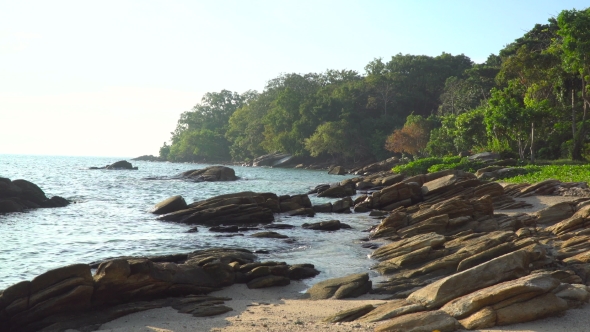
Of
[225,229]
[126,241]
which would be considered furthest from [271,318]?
[225,229]

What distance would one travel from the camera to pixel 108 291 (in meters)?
11.1

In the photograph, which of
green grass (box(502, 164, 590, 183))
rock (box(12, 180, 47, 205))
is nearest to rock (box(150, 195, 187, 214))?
rock (box(12, 180, 47, 205))

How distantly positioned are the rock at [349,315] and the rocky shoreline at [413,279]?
0.02 metres

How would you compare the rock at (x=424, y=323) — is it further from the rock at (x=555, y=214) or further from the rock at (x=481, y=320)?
the rock at (x=555, y=214)

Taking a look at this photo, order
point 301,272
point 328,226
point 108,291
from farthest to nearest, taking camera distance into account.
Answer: point 328,226, point 301,272, point 108,291

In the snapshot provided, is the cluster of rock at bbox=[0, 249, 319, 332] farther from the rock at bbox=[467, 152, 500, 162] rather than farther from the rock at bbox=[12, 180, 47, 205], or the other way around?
the rock at bbox=[467, 152, 500, 162]

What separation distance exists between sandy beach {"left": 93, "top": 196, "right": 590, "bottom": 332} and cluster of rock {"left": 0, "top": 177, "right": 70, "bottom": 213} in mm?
22609

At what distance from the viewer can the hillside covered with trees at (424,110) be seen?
147 ft

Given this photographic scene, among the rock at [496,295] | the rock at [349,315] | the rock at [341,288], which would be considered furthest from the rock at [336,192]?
the rock at [496,295]

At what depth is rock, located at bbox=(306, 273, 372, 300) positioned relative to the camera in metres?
11.8

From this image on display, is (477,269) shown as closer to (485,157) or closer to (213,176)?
(485,157)

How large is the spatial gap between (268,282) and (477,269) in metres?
5.29

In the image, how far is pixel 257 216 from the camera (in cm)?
2627

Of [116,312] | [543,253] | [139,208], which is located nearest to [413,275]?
[543,253]
